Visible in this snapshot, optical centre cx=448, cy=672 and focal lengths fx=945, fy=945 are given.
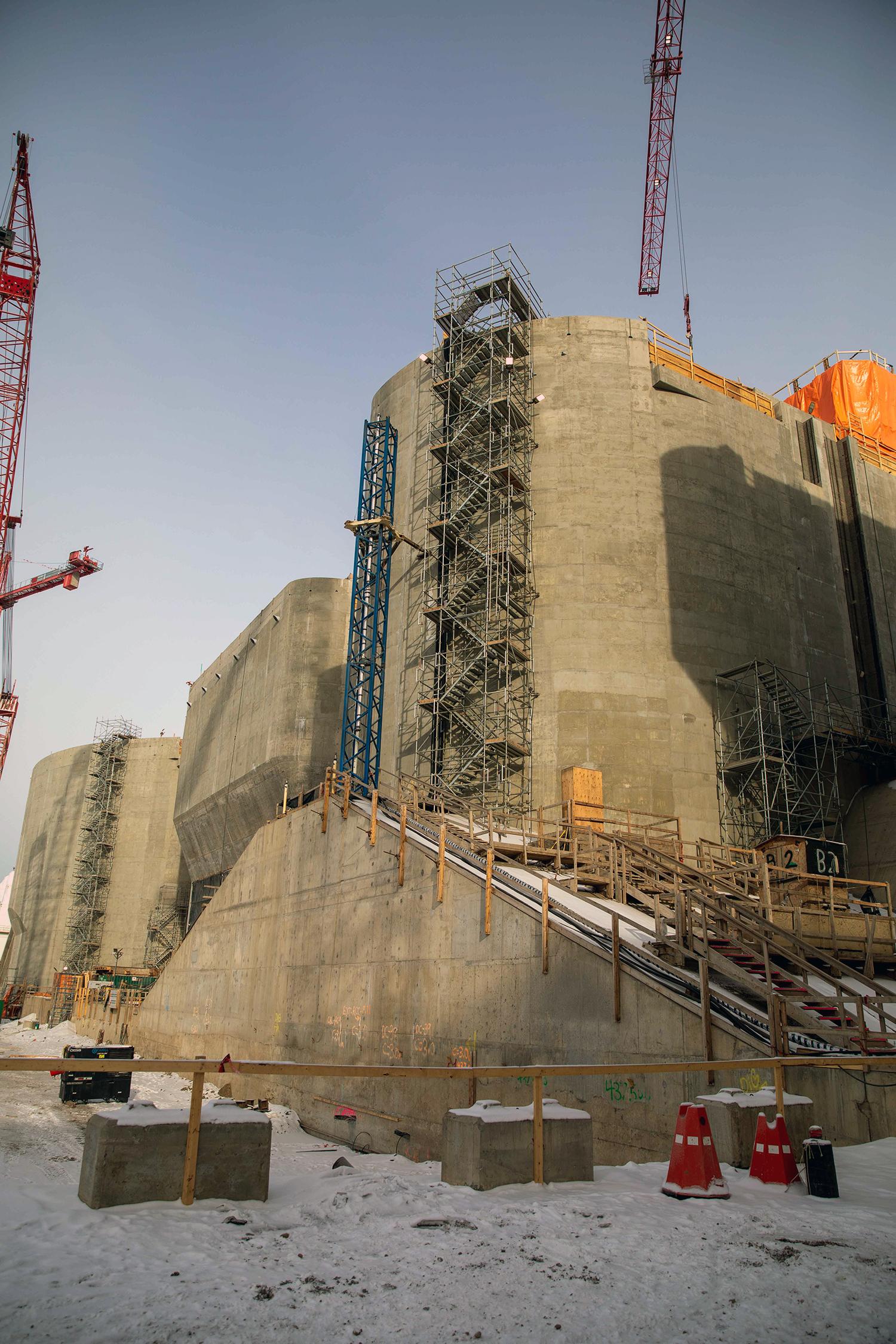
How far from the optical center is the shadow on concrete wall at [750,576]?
3669 cm

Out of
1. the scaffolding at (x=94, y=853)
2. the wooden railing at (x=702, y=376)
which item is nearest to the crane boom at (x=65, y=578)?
the scaffolding at (x=94, y=853)

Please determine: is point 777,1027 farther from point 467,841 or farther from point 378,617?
point 378,617

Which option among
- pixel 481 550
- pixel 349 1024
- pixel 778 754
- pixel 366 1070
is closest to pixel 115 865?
pixel 481 550

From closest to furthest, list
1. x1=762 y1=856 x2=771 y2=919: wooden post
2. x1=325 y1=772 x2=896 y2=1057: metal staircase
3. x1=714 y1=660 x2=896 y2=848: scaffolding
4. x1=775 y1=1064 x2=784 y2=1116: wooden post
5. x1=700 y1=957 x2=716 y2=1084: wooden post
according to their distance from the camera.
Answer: x1=775 y1=1064 x2=784 y2=1116: wooden post < x1=700 y1=957 x2=716 y2=1084: wooden post < x1=325 y1=772 x2=896 y2=1057: metal staircase < x1=762 y1=856 x2=771 y2=919: wooden post < x1=714 y1=660 x2=896 y2=848: scaffolding

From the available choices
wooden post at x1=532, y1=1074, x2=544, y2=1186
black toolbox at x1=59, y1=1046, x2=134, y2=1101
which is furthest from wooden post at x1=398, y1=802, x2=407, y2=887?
wooden post at x1=532, y1=1074, x2=544, y2=1186

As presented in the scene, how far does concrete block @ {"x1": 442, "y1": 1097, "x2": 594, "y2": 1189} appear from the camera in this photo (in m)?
8.16

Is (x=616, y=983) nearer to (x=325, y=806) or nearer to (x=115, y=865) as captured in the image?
(x=325, y=806)

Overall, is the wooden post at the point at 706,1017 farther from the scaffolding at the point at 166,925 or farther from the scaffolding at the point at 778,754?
the scaffolding at the point at 166,925

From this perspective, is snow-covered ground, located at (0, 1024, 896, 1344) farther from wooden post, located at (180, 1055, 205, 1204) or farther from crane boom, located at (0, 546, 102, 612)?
crane boom, located at (0, 546, 102, 612)

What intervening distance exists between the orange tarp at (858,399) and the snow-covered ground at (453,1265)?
53.5 m

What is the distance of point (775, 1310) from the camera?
17.8ft

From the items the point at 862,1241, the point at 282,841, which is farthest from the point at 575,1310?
the point at 282,841

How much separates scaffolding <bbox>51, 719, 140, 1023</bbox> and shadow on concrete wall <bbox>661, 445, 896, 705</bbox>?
54440mm

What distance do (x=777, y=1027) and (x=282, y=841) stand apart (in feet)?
68.0
